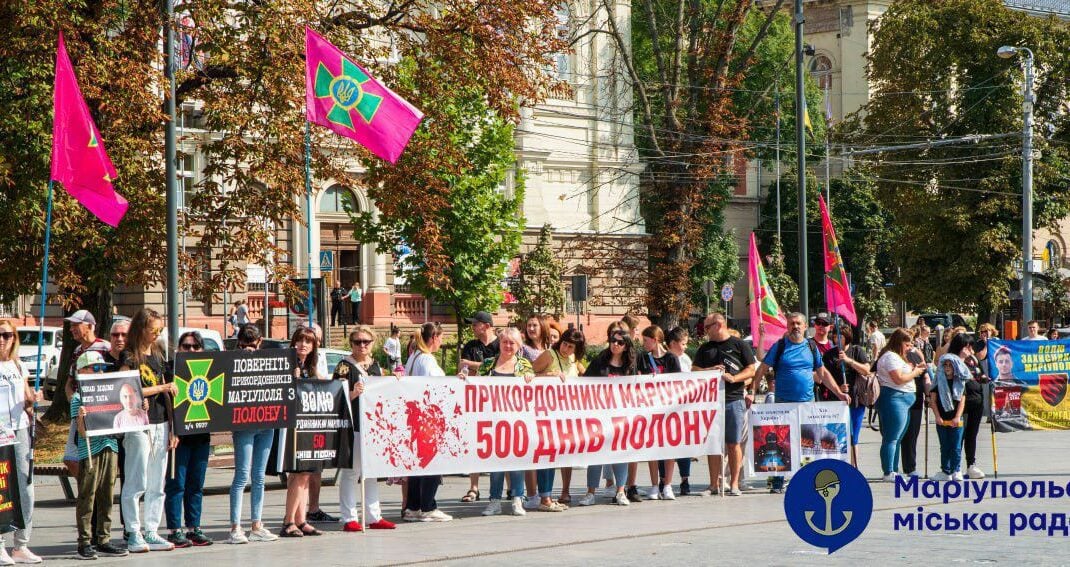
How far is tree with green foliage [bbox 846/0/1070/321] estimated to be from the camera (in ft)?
165

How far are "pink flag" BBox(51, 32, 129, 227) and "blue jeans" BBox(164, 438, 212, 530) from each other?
12.7 ft

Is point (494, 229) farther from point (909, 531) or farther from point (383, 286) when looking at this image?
point (909, 531)

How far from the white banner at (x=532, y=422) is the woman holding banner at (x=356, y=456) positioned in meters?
0.12

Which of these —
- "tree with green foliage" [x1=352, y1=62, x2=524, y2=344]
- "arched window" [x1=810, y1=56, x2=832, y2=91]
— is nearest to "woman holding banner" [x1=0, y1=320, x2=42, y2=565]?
"tree with green foliage" [x1=352, y1=62, x2=524, y2=344]

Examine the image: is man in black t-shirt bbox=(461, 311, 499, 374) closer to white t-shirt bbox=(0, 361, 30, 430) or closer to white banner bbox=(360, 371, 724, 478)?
white banner bbox=(360, 371, 724, 478)

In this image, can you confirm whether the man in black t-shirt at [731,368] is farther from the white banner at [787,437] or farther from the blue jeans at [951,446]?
the blue jeans at [951,446]

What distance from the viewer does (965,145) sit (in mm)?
50656

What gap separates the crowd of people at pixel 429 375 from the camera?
11.1 metres

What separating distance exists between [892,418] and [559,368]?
13.4 feet

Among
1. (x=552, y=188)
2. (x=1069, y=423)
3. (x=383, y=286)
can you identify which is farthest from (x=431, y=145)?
(x=552, y=188)

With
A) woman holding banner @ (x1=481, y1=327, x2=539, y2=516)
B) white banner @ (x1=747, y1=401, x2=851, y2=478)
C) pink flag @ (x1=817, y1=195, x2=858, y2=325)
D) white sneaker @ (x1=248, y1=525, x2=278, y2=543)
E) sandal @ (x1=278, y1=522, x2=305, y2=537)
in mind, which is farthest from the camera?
pink flag @ (x1=817, y1=195, x2=858, y2=325)

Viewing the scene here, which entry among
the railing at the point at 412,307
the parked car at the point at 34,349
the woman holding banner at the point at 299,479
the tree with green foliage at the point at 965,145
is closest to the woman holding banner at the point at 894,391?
the woman holding banner at the point at 299,479

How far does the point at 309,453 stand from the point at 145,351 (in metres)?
1.65

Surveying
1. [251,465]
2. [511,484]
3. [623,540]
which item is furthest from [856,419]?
[251,465]
